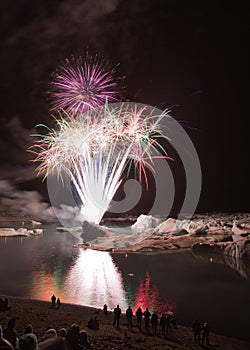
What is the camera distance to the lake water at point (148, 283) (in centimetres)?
2231

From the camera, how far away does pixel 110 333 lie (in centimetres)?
1459

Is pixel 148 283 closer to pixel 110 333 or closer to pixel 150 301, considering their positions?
pixel 150 301

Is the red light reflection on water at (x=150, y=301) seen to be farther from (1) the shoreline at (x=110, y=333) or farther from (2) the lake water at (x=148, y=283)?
(1) the shoreline at (x=110, y=333)

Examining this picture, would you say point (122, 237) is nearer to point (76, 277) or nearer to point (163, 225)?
point (163, 225)

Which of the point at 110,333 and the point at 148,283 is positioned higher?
the point at 110,333

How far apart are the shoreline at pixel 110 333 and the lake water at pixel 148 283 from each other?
9.11 feet

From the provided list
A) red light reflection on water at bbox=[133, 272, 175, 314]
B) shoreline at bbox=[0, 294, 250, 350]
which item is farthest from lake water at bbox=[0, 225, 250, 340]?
shoreline at bbox=[0, 294, 250, 350]

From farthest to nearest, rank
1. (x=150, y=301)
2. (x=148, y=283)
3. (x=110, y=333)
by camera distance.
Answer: (x=148, y=283) → (x=150, y=301) → (x=110, y=333)

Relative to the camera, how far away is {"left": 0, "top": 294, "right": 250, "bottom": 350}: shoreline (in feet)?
43.6

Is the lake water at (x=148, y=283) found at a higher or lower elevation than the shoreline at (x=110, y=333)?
lower

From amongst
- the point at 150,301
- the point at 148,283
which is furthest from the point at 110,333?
the point at 148,283

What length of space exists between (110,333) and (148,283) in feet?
52.9

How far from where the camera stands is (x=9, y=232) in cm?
8156

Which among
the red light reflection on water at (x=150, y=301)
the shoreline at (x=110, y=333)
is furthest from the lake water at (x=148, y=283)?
the shoreline at (x=110, y=333)
